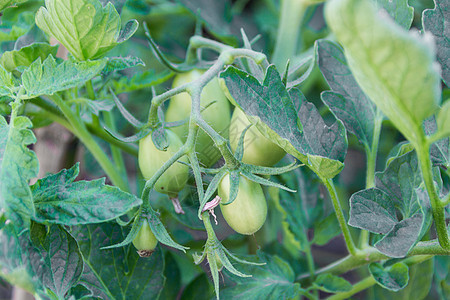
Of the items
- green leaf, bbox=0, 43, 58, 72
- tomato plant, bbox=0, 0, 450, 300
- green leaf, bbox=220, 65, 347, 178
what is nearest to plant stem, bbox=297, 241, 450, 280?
tomato plant, bbox=0, 0, 450, 300

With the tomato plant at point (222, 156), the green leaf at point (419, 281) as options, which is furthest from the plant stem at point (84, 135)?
the green leaf at point (419, 281)

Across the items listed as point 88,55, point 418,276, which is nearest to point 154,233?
point 88,55

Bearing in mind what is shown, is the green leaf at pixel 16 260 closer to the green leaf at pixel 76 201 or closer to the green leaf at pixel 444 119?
the green leaf at pixel 76 201

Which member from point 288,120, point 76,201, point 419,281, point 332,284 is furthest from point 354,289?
point 76,201

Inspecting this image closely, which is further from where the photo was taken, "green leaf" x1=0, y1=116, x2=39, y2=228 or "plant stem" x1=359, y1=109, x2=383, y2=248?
"plant stem" x1=359, y1=109, x2=383, y2=248

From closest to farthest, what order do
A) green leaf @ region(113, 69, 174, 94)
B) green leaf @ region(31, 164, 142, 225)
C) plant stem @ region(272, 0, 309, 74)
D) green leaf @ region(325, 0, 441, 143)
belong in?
1. green leaf @ region(325, 0, 441, 143)
2. green leaf @ region(31, 164, 142, 225)
3. green leaf @ region(113, 69, 174, 94)
4. plant stem @ region(272, 0, 309, 74)

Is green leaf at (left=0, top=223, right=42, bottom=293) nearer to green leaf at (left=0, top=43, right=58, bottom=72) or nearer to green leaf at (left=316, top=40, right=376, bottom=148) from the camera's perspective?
green leaf at (left=0, top=43, right=58, bottom=72)
